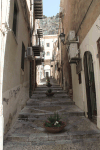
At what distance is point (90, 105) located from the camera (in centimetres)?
473

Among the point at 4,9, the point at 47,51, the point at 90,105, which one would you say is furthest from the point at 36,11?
the point at 47,51

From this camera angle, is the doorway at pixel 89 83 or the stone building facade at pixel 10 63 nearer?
the stone building facade at pixel 10 63

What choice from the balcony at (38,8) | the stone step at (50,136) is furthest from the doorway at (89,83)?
the balcony at (38,8)

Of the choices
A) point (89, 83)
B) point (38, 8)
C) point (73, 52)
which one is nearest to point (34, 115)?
point (89, 83)

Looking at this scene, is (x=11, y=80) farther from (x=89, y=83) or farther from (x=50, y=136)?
(x=89, y=83)

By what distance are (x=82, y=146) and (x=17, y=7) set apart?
6.29 m

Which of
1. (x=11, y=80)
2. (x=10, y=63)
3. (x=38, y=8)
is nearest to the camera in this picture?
(x=10, y=63)

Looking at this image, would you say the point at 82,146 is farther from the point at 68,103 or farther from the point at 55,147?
the point at 68,103

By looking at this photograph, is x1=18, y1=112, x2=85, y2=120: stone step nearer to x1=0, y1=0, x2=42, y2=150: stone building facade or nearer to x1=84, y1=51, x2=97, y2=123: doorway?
x1=0, y1=0, x2=42, y2=150: stone building facade

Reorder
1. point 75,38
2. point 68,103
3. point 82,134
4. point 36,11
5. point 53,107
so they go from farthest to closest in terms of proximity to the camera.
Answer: point 36,11 < point 68,103 < point 53,107 < point 75,38 < point 82,134

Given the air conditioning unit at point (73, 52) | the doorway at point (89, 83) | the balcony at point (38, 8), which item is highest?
the balcony at point (38, 8)

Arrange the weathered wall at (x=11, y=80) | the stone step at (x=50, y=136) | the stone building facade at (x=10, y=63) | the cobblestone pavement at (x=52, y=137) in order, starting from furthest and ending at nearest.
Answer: the weathered wall at (x=11, y=80), the stone step at (x=50, y=136), the cobblestone pavement at (x=52, y=137), the stone building facade at (x=10, y=63)

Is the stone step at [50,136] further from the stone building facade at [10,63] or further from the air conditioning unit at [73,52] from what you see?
the air conditioning unit at [73,52]

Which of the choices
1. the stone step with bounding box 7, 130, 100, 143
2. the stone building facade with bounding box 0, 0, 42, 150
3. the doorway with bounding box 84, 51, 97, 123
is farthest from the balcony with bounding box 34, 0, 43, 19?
the stone step with bounding box 7, 130, 100, 143
